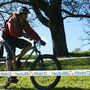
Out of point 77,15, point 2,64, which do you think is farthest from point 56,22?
point 2,64

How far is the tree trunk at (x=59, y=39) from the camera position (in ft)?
54.9

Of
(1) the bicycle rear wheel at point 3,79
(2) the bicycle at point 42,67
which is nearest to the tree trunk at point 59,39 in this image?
(1) the bicycle rear wheel at point 3,79

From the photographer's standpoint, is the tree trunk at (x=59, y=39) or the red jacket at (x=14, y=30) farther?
the tree trunk at (x=59, y=39)

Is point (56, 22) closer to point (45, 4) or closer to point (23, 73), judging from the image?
point (45, 4)

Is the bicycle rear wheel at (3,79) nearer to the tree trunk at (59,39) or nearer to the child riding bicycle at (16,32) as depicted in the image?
the child riding bicycle at (16,32)

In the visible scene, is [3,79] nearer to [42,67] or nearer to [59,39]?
[42,67]

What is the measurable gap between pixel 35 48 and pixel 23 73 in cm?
64

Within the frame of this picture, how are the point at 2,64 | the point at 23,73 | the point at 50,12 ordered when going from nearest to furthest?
the point at 23,73, the point at 2,64, the point at 50,12

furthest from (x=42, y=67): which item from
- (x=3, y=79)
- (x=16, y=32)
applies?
(x=3, y=79)

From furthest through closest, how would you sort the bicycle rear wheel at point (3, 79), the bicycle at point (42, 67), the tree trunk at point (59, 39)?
the tree trunk at point (59, 39)
the bicycle rear wheel at point (3, 79)
the bicycle at point (42, 67)

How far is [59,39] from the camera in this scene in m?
17.0

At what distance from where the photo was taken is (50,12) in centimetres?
1616

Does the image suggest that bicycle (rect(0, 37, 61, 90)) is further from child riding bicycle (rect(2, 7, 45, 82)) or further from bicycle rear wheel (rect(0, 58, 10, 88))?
child riding bicycle (rect(2, 7, 45, 82))

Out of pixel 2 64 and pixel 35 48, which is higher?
pixel 35 48
